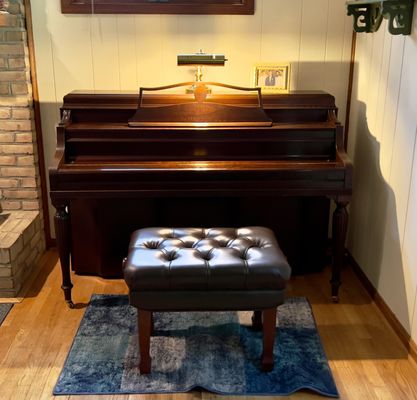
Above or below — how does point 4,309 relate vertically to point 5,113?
below

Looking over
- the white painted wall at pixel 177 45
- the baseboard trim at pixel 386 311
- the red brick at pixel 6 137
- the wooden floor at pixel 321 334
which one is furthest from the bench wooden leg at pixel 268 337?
the red brick at pixel 6 137

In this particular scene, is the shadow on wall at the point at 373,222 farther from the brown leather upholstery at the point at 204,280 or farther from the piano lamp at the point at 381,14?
the brown leather upholstery at the point at 204,280

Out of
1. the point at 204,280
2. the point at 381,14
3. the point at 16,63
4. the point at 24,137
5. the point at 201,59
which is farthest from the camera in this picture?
the point at 24,137

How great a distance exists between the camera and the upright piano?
98.6 inches

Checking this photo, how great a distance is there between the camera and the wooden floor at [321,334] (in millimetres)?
2100

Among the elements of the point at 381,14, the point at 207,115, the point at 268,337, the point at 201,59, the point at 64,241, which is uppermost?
the point at 381,14

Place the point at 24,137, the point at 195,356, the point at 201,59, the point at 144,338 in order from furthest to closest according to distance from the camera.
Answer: the point at 24,137
the point at 201,59
the point at 195,356
the point at 144,338

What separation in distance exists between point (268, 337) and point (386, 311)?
0.77 metres

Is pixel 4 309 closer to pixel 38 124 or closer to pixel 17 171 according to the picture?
pixel 17 171

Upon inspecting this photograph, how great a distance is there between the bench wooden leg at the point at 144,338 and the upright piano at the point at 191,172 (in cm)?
64

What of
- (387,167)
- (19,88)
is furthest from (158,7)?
(387,167)

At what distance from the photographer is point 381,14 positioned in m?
2.41

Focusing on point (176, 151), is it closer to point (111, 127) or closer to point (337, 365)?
point (111, 127)

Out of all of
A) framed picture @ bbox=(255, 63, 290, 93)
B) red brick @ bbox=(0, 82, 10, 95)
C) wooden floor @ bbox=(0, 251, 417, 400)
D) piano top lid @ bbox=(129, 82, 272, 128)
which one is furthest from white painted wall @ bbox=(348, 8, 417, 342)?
red brick @ bbox=(0, 82, 10, 95)
